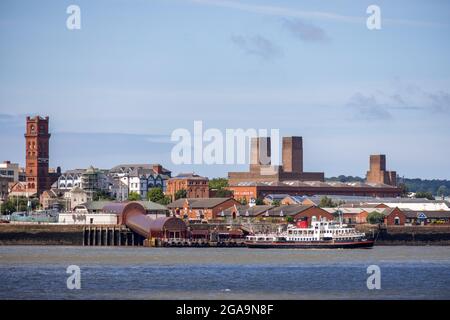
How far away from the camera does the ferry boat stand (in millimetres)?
120375

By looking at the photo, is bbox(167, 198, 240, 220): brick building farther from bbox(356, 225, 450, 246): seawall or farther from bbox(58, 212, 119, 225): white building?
bbox(356, 225, 450, 246): seawall

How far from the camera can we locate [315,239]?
122m

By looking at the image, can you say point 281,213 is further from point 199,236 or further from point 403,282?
point 403,282

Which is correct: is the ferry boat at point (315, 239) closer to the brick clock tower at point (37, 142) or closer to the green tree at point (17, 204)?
the green tree at point (17, 204)

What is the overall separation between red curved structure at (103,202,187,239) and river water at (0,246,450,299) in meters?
26.4

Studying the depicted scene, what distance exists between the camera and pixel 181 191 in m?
189

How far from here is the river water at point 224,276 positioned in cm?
6375

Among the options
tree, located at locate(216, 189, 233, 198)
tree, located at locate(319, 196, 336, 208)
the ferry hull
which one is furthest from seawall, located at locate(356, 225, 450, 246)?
tree, located at locate(216, 189, 233, 198)

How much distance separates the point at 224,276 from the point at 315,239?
4705 centimetres

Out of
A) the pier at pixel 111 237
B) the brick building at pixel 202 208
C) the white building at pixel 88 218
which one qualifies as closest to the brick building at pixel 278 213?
the brick building at pixel 202 208

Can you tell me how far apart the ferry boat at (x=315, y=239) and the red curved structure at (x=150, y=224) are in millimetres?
8572

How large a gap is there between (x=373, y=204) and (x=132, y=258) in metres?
79.3

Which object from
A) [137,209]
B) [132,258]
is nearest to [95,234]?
[137,209]

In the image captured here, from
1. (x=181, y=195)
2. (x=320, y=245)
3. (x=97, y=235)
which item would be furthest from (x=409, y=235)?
(x=181, y=195)
